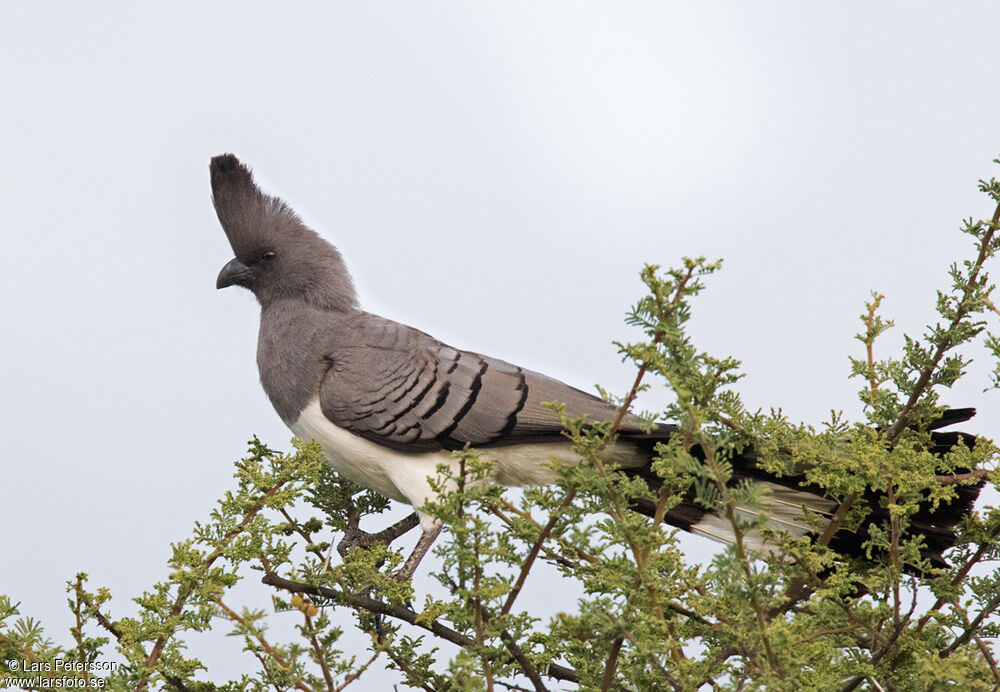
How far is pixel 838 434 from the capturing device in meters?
3.67

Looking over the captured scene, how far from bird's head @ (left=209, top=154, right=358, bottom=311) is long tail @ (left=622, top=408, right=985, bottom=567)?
193cm

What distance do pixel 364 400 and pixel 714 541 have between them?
5.57 feet

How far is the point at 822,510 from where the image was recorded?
171 inches

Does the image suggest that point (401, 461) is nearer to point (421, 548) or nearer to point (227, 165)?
point (421, 548)

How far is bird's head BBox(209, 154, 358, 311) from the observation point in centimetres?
555

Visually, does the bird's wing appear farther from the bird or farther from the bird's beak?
the bird's beak

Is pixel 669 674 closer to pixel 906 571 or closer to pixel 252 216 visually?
pixel 906 571

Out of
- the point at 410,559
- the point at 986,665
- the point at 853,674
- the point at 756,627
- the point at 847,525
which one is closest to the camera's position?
the point at 756,627

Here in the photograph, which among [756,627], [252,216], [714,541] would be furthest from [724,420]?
[252,216]

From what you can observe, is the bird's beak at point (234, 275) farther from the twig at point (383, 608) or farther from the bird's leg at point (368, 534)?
the twig at point (383, 608)

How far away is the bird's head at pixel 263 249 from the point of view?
555 centimetres

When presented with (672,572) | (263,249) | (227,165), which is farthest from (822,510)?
(227,165)

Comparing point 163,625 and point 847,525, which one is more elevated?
point 847,525

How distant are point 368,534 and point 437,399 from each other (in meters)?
0.78
